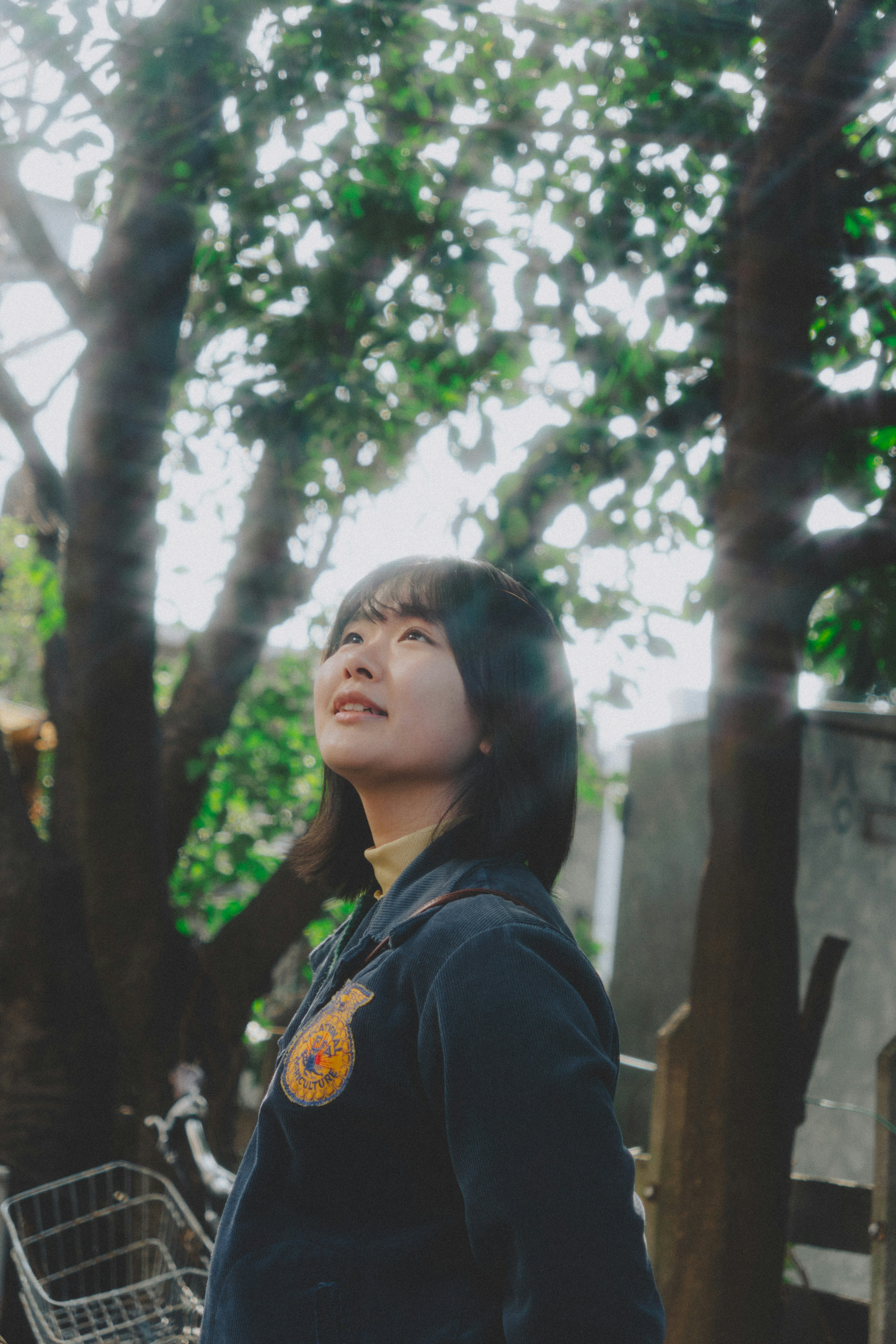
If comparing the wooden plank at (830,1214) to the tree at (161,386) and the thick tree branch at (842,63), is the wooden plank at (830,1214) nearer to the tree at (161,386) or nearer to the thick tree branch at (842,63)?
the tree at (161,386)

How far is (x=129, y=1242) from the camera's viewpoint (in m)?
3.09

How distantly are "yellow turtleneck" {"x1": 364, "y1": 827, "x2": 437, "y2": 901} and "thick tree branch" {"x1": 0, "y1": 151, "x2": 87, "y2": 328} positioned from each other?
347 centimetres

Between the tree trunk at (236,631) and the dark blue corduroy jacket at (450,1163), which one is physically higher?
the tree trunk at (236,631)

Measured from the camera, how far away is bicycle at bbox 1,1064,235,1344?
90.8 inches

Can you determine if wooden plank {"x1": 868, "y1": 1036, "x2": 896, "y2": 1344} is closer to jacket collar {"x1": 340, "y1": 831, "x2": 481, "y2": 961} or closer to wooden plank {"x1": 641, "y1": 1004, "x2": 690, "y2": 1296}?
wooden plank {"x1": 641, "y1": 1004, "x2": 690, "y2": 1296}

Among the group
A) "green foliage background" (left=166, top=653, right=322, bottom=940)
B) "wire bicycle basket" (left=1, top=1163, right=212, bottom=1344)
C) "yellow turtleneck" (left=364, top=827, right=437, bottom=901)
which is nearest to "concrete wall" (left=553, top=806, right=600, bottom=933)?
"green foliage background" (left=166, top=653, right=322, bottom=940)

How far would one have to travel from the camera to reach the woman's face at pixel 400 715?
4.27 feet

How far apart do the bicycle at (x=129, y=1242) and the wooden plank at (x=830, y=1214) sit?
1708 millimetres

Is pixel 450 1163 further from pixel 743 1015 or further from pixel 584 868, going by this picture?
pixel 584 868

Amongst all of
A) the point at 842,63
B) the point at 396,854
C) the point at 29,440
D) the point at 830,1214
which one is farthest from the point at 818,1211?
the point at 29,440

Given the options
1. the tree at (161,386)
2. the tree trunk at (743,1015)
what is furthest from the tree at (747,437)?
the tree at (161,386)

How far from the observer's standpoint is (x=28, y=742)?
8664mm

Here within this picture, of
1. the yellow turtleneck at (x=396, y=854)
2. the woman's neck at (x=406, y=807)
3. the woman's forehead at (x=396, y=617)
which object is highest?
the woman's forehead at (x=396, y=617)

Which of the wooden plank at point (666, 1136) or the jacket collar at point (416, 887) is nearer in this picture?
the jacket collar at point (416, 887)
